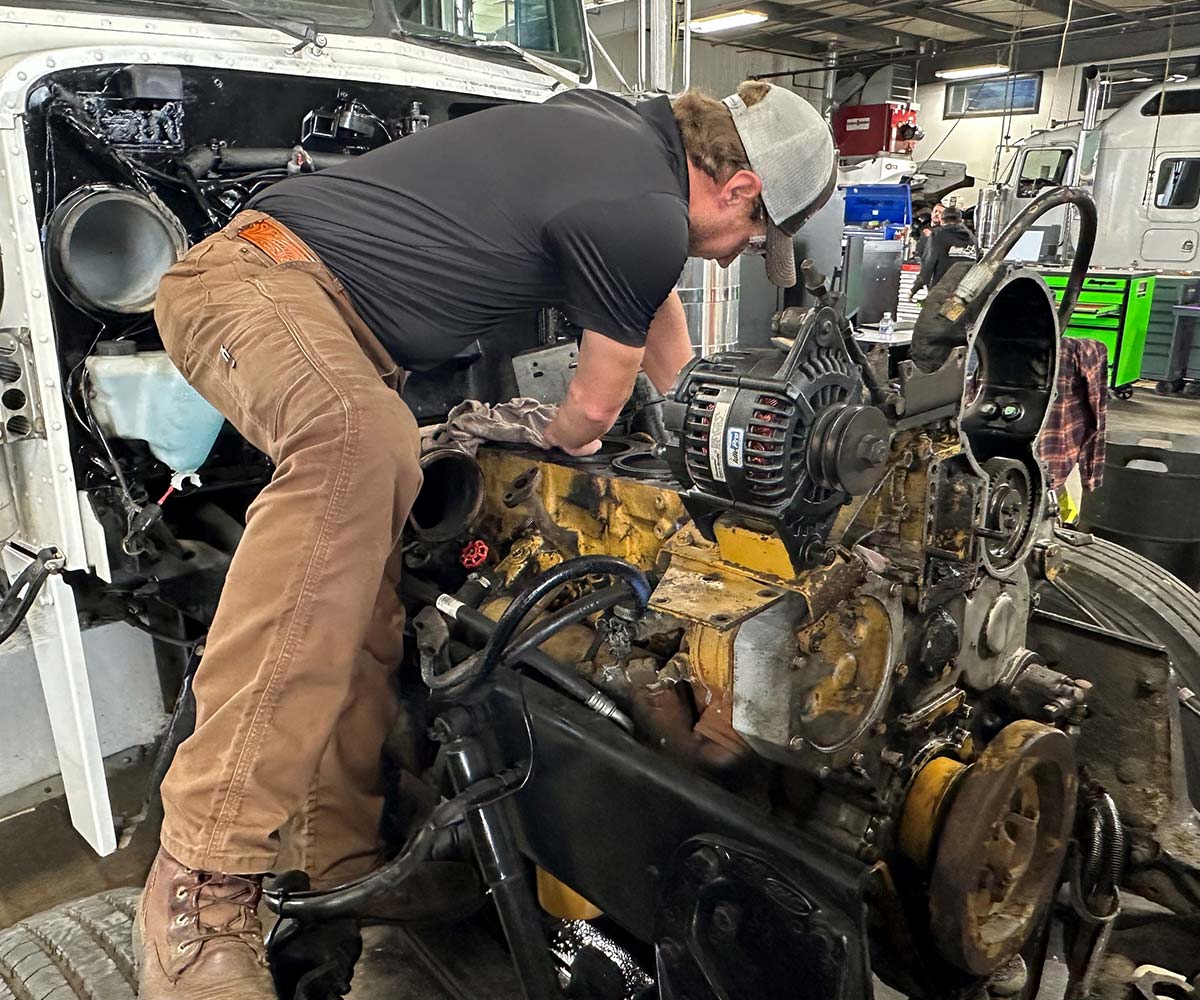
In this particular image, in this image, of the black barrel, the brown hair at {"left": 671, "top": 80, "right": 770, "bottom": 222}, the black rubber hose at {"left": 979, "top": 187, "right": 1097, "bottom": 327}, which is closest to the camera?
the black rubber hose at {"left": 979, "top": 187, "right": 1097, "bottom": 327}

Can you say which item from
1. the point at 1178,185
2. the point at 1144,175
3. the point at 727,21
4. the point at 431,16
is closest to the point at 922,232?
the point at 1144,175

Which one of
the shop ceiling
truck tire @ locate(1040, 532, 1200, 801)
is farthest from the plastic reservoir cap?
the shop ceiling

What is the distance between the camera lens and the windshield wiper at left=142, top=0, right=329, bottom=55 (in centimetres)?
195

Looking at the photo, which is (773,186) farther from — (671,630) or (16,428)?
(16,428)

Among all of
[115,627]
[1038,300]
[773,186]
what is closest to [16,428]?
[115,627]

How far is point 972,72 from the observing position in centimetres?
1393

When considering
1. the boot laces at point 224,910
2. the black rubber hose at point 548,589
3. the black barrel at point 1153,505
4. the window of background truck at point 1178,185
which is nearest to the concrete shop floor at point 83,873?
the boot laces at point 224,910

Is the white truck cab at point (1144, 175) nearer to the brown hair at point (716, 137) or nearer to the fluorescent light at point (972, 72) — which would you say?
the fluorescent light at point (972, 72)

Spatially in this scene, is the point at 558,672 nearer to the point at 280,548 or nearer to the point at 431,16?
the point at 280,548

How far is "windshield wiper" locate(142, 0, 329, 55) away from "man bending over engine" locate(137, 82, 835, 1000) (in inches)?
16.5

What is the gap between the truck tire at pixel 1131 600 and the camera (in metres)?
2.07

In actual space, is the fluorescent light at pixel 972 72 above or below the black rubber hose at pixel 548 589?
above

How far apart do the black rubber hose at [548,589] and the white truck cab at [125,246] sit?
655 mm

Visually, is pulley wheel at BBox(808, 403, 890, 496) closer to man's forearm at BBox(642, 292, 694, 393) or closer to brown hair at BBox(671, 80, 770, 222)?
brown hair at BBox(671, 80, 770, 222)
